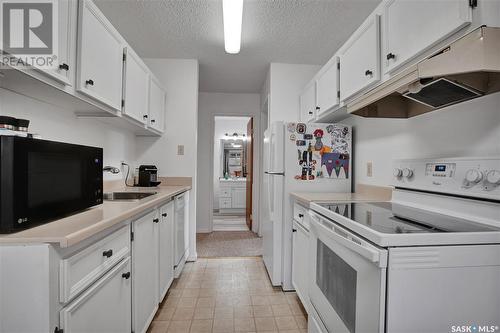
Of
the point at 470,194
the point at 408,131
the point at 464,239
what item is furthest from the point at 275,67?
the point at 464,239

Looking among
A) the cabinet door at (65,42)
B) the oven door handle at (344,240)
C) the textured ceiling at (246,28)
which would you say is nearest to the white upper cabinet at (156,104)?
the textured ceiling at (246,28)

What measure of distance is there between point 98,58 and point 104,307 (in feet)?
4.44

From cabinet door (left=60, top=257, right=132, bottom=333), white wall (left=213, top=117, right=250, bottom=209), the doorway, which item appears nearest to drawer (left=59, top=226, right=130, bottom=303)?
cabinet door (left=60, top=257, right=132, bottom=333)

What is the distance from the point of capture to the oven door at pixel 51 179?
0.79m

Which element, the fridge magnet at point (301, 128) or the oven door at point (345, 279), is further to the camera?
the fridge magnet at point (301, 128)

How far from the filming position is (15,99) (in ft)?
4.15

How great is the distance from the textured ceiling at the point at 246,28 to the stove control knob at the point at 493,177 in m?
1.65

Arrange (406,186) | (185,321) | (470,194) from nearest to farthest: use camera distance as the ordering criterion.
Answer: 1. (470,194)
2. (406,186)
3. (185,321)

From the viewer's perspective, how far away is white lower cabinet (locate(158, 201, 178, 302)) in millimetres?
1862

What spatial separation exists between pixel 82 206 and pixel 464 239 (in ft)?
5.10

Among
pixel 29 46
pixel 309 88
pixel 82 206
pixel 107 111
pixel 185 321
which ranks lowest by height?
pixel 185 321

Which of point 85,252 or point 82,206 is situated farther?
point 82,206

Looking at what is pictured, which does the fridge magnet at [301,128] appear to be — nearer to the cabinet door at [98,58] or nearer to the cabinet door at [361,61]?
the cabinet door at [361,61]

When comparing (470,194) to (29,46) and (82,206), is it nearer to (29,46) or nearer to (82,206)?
(82,206)
